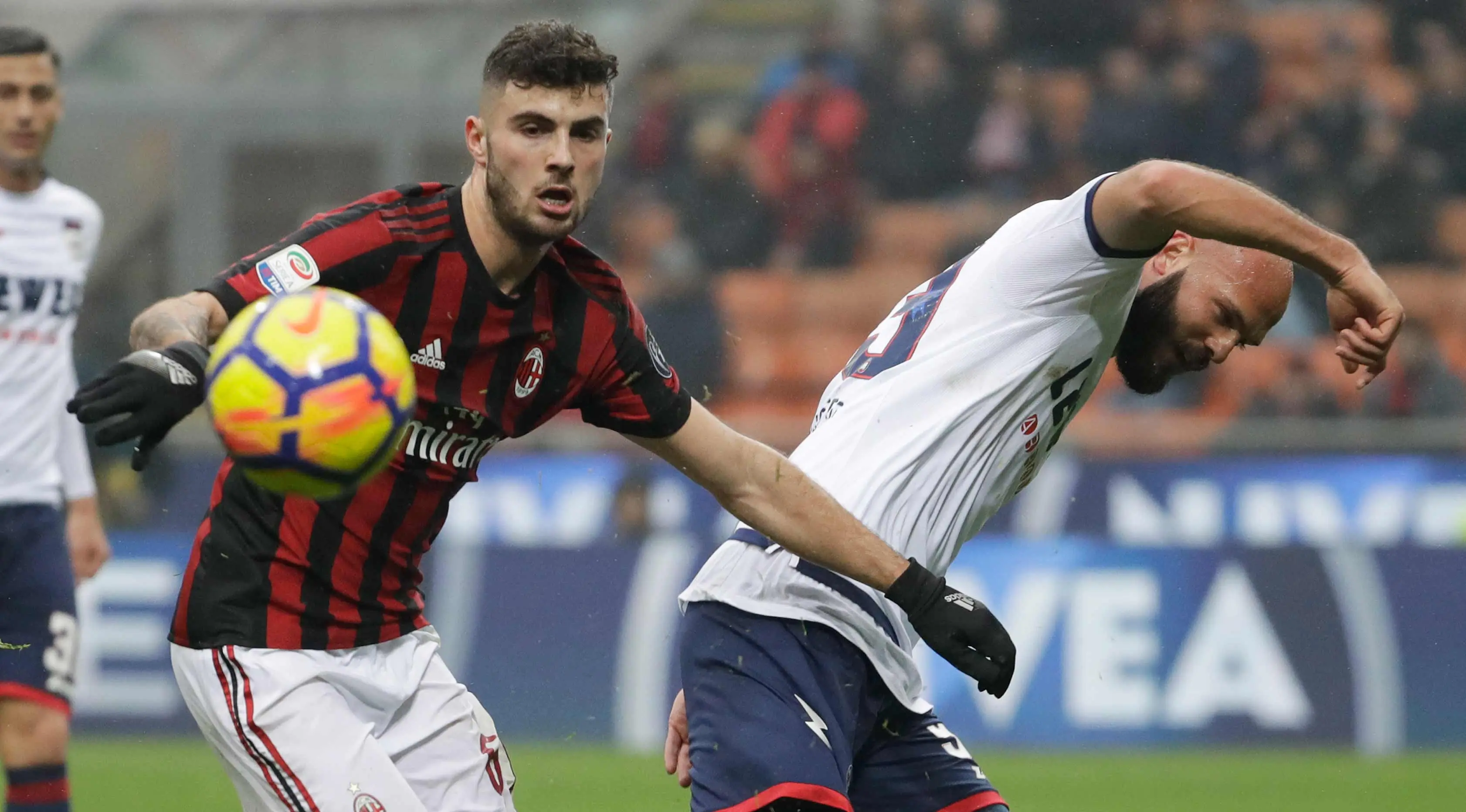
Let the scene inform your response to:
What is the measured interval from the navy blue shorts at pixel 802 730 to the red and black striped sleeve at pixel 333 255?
3.54 ft

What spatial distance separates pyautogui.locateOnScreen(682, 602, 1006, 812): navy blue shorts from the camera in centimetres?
369

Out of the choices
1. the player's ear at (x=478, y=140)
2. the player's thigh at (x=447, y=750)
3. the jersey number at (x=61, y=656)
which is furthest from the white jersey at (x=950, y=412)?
the jersey number at (x=61, y=656)

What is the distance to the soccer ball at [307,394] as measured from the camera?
308 centimetres

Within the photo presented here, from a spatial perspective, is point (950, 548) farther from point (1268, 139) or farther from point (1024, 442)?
point (1268, 139)

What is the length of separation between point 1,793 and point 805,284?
6.22 m

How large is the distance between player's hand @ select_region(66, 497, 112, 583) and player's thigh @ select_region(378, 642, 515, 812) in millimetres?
2950

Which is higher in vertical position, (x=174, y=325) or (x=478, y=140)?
(x=478, y=140)

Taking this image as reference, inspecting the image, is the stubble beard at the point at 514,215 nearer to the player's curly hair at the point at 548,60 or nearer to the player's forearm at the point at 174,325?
the player's curly hair at the point at 548,60

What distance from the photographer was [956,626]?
384 cm

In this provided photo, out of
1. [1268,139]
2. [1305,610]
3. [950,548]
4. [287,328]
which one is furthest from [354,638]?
[1268,139]

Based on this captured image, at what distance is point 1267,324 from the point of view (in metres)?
4.07

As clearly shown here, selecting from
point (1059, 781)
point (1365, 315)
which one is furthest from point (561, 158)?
point (1059, 781)

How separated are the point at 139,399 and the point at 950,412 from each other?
6.03 feet

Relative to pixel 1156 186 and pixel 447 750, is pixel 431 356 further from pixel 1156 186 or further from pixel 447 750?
pixel 1156 186
